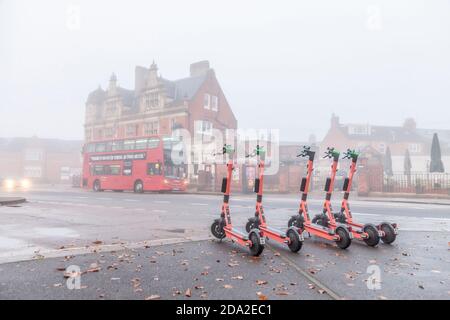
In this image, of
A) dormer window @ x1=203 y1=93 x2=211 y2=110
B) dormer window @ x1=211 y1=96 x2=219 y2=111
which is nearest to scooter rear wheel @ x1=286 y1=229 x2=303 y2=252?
dormer window @ x1=203 y1=93 x2=211 y2=110

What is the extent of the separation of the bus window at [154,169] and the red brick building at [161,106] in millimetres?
18521

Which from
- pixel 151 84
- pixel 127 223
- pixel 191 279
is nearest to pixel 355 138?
pixel 151 84

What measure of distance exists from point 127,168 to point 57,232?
2128 centimetres

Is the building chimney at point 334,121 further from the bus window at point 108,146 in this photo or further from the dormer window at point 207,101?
the bus window at point 108,146

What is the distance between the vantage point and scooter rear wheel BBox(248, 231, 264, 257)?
6.14 m

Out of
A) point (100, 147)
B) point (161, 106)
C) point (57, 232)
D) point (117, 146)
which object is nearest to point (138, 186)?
point (117, 146)

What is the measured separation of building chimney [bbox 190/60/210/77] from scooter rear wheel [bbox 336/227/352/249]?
47078mm

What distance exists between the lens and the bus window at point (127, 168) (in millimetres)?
29438

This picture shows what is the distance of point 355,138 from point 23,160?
66.8 meters

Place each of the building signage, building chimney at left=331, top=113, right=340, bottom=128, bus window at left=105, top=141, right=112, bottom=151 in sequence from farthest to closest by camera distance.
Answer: building chimney at left=331, top=113, right=340, bottom=128 < bus window at left=105, top=141, right=112, bottom=151 < the building signage

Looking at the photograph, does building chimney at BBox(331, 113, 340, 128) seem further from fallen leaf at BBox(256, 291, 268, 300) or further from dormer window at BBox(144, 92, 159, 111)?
fallen leaf at BBox(256, 291, 268, 300)

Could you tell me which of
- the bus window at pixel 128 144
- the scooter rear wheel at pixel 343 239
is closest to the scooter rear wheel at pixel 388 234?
the scooter rear wheel at pixel 343 239

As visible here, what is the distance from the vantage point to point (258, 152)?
7215 millimetres

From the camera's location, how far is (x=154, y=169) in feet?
91.6
